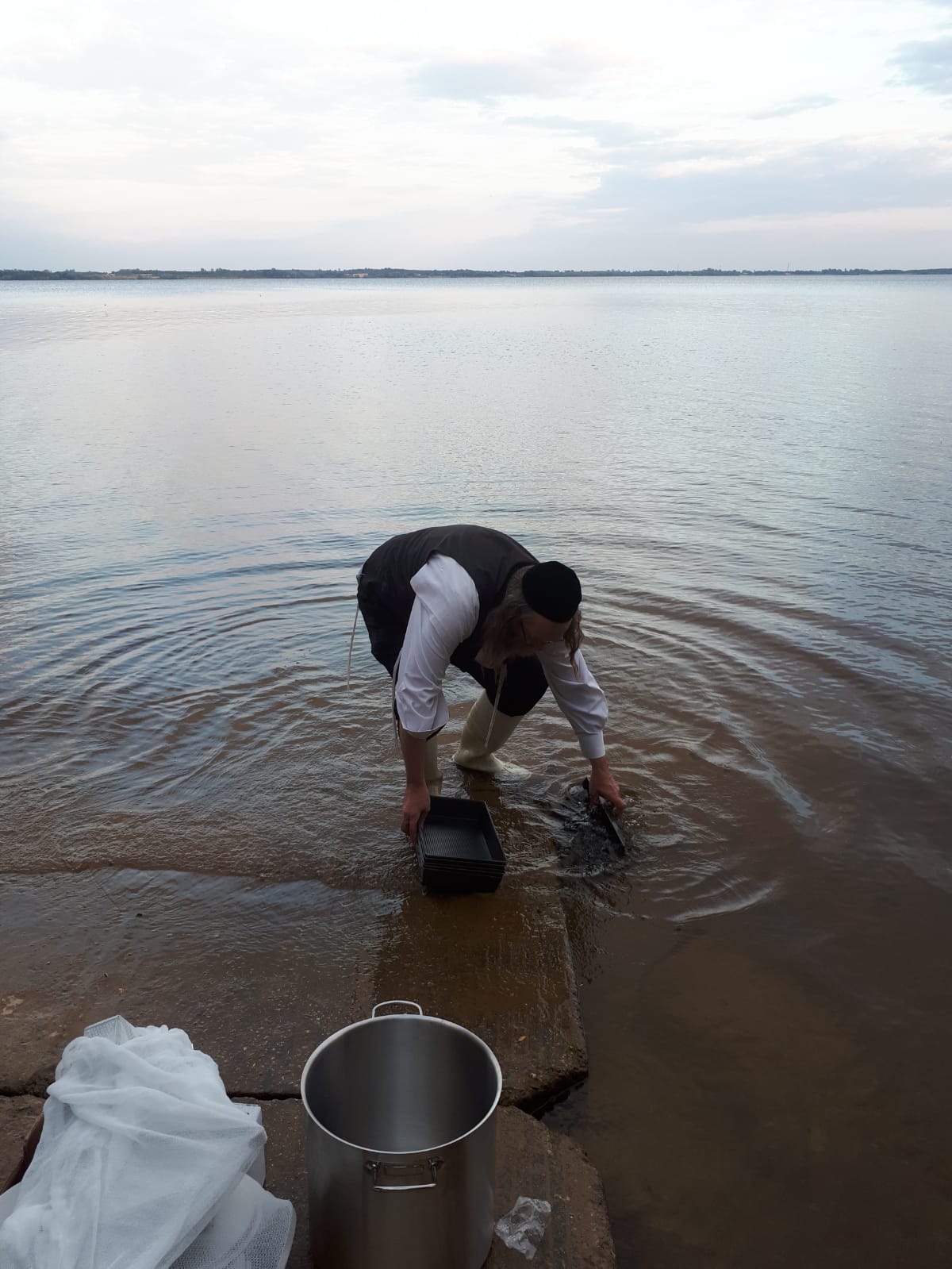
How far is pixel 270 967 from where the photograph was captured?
3039 mm

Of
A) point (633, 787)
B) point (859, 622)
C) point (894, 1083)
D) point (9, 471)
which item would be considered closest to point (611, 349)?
point (9, 471)

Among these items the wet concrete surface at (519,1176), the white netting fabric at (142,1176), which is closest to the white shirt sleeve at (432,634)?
the wet concrete surface at (519,1176)

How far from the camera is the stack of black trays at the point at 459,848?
10.9ft

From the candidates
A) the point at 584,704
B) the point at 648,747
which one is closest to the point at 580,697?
the point at 584,704

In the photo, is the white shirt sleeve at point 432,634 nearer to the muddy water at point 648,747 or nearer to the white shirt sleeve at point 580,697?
the white shirt sleeve at point 580,697

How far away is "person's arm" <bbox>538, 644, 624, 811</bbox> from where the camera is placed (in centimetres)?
354

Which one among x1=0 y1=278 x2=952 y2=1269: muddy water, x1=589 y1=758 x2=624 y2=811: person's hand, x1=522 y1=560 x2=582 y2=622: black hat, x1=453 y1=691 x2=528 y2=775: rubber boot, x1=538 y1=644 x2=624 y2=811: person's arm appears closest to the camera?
x1=0 y1=278 x2=952 y2=1269: muddy water

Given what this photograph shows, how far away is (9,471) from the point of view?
11.0 m

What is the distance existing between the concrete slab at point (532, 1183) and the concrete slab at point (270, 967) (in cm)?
12

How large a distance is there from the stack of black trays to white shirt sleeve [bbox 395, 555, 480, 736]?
48cm

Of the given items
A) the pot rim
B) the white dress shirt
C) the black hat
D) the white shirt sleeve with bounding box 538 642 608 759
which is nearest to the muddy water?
the white shirt sleeve with bounding box 538 642 608 759

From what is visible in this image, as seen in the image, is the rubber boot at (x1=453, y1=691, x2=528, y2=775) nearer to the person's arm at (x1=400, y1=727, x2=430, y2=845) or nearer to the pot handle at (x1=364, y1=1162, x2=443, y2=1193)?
the person's arm at (x1=400, y1=727, x2=430, y2=845)

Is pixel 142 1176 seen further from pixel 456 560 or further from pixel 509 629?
pixel 456 560

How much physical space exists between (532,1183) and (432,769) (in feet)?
6.63
